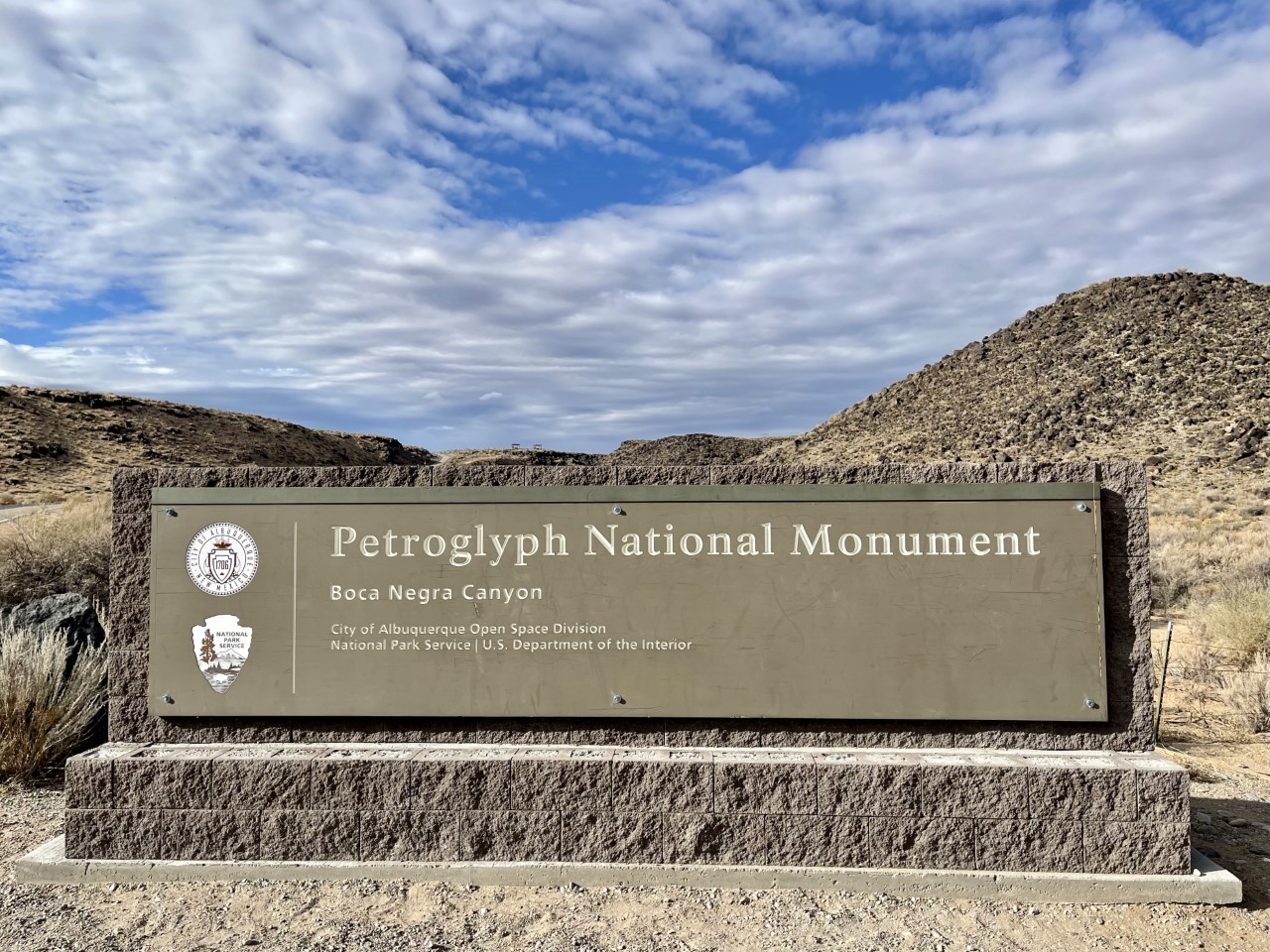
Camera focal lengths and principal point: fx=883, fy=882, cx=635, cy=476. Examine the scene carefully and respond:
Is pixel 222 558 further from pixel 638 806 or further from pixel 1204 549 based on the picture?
pixel 1204 549

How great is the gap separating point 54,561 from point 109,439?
39416mm

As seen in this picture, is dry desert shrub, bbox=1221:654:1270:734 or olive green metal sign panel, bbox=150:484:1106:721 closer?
olive green metal sign panel, bbox=150:484:1106:721

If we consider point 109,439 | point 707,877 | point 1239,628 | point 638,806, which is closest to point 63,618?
point 638,806

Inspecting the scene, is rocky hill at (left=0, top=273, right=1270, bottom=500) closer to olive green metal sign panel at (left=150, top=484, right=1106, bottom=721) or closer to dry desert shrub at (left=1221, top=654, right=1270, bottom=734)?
dry desert shrub at (left=1221, top=654, right=1270, bottom=734)

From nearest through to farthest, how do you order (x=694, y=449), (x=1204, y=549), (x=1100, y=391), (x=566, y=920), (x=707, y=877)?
1. (x=566, y=920)
2. (x=707, y=877)
3. (x=1204, y=549)
4. (x=1100, y=391)
5. (x=694, y=449)

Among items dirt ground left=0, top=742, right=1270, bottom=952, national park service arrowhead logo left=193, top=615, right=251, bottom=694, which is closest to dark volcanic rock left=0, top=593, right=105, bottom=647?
national park service arrowhead logo left=193, top=615, right=251, bottom=694

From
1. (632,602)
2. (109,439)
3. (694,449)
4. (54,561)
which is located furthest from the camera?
(694,449)

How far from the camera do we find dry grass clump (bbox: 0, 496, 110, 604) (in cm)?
955

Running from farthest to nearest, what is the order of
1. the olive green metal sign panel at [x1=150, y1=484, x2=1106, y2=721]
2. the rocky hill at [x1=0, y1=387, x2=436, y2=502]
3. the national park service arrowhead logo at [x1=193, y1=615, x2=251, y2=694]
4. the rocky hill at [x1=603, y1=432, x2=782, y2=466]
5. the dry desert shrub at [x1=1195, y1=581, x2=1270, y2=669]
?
the rocky hill at [x1=603, y1=432, x2=782, y2=466]
the rocky hill at [x1=0, y1=387, x2=436, y2=502]
the dry desert shrub at [x1=1195, y1=581, x2=1270, y2=669]
the national park service arrowhead logo at [x1=193, y1=615, x2=251, y2=694]
the olive green metal sign panel at [x1=150, y1=484, x2=1106, y2=721]

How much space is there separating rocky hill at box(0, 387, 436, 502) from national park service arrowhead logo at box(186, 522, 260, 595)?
29151mm

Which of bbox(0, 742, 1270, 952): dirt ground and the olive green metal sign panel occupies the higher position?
the olive green metal sign panel

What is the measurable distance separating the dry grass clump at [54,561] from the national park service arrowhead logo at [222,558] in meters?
5.39

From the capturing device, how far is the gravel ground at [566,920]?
3.70 meters

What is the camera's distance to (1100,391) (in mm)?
35750
